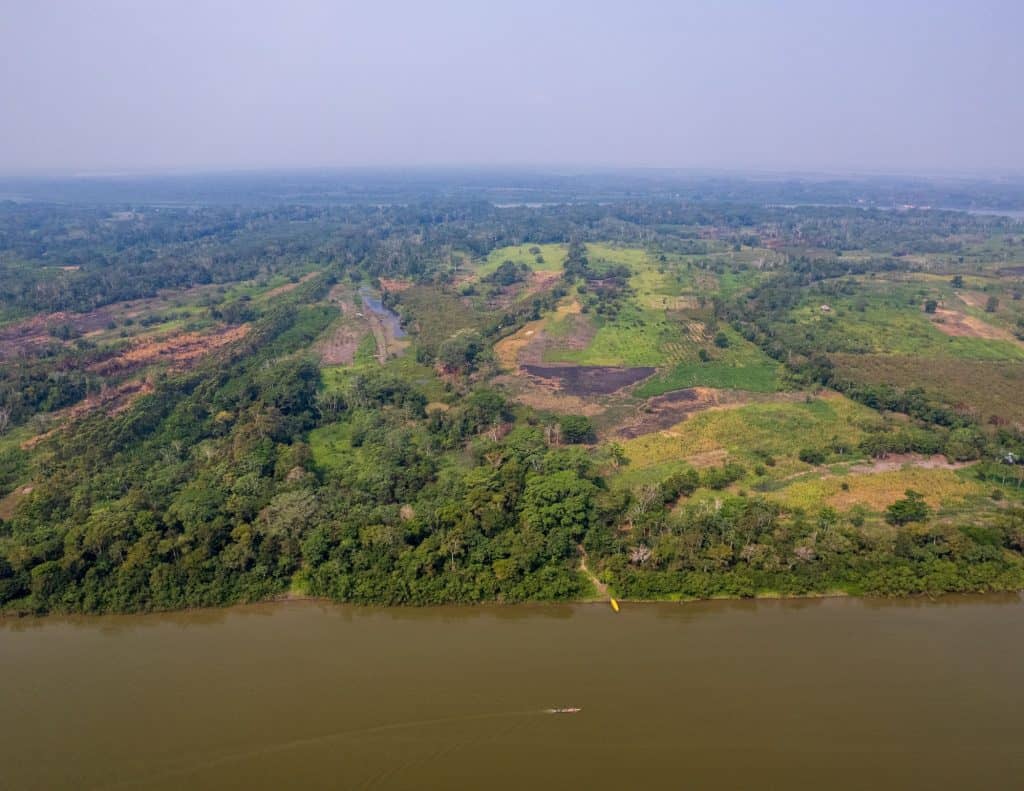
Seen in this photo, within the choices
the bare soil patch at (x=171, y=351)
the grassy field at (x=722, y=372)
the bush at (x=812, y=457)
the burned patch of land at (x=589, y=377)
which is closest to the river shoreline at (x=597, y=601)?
the bush at (x=812, y=457)

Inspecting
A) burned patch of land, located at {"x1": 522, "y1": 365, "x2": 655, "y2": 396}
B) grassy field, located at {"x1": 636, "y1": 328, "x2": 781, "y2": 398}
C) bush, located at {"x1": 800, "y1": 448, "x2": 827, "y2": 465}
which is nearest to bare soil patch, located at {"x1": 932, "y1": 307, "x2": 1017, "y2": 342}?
grassy field, located at {"x1": 636, "y1": 328, "x2": 781, "y2": 398}

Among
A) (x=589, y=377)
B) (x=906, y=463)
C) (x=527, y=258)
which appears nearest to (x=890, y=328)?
(x=906, y=463)

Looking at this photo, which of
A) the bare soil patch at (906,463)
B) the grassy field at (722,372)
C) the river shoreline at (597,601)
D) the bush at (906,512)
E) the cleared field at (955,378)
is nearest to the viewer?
the river shoreline at (597,601)

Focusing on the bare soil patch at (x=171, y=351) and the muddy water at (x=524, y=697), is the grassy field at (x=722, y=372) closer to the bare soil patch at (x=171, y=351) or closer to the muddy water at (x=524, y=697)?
the muddy water at (x=524, y=697)

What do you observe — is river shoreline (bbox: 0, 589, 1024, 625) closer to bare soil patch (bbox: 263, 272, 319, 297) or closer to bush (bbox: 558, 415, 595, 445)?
bush (bbox: 558, 415, 595, 445)

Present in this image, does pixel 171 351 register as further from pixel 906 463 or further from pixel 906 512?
pixel 906 463

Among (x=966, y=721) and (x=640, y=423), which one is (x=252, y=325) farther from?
(x=966, y=721)
